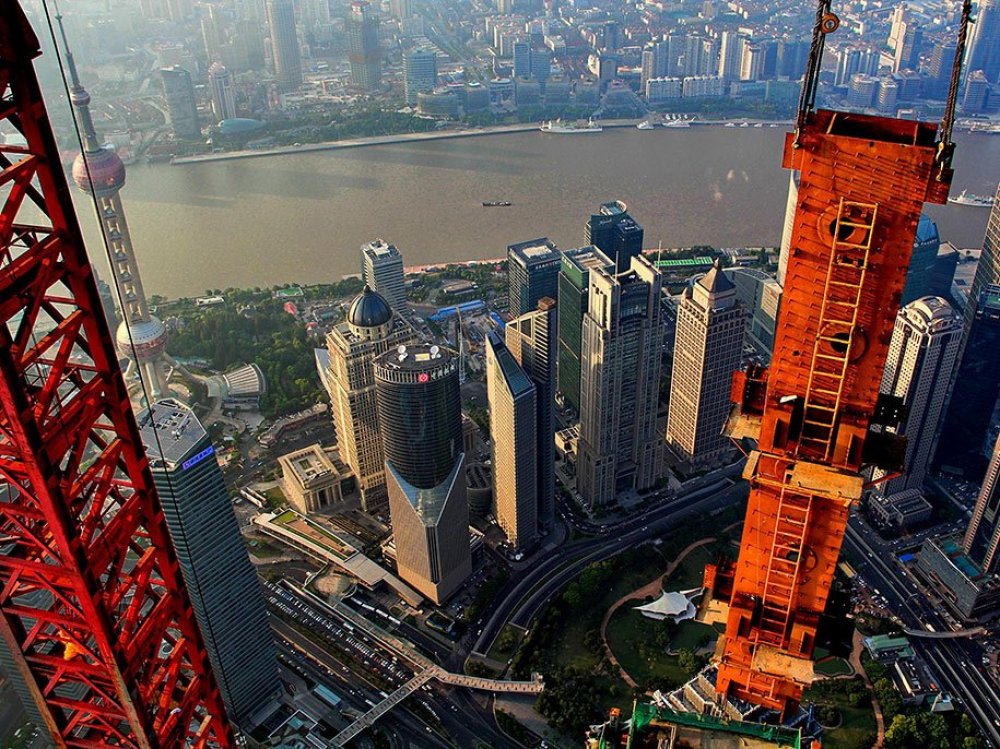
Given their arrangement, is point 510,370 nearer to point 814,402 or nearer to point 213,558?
point 213,558

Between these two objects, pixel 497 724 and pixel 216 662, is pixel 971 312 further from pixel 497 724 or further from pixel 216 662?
pixel 216 662

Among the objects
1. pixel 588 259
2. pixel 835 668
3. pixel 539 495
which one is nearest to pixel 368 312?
pixel 588 259

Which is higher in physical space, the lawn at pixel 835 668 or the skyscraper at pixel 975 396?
the skyscraper at pixel 975 396

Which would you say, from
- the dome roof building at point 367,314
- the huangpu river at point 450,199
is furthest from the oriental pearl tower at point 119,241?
the huangpu river at point 450,199

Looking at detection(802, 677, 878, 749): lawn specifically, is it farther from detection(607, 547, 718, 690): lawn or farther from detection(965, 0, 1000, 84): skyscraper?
detection(965, 0, 1000, 84): skyscraper

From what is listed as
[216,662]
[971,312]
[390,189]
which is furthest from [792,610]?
[390,189]

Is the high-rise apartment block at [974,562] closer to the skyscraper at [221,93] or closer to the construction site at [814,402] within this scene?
the construction site at [814,402]
